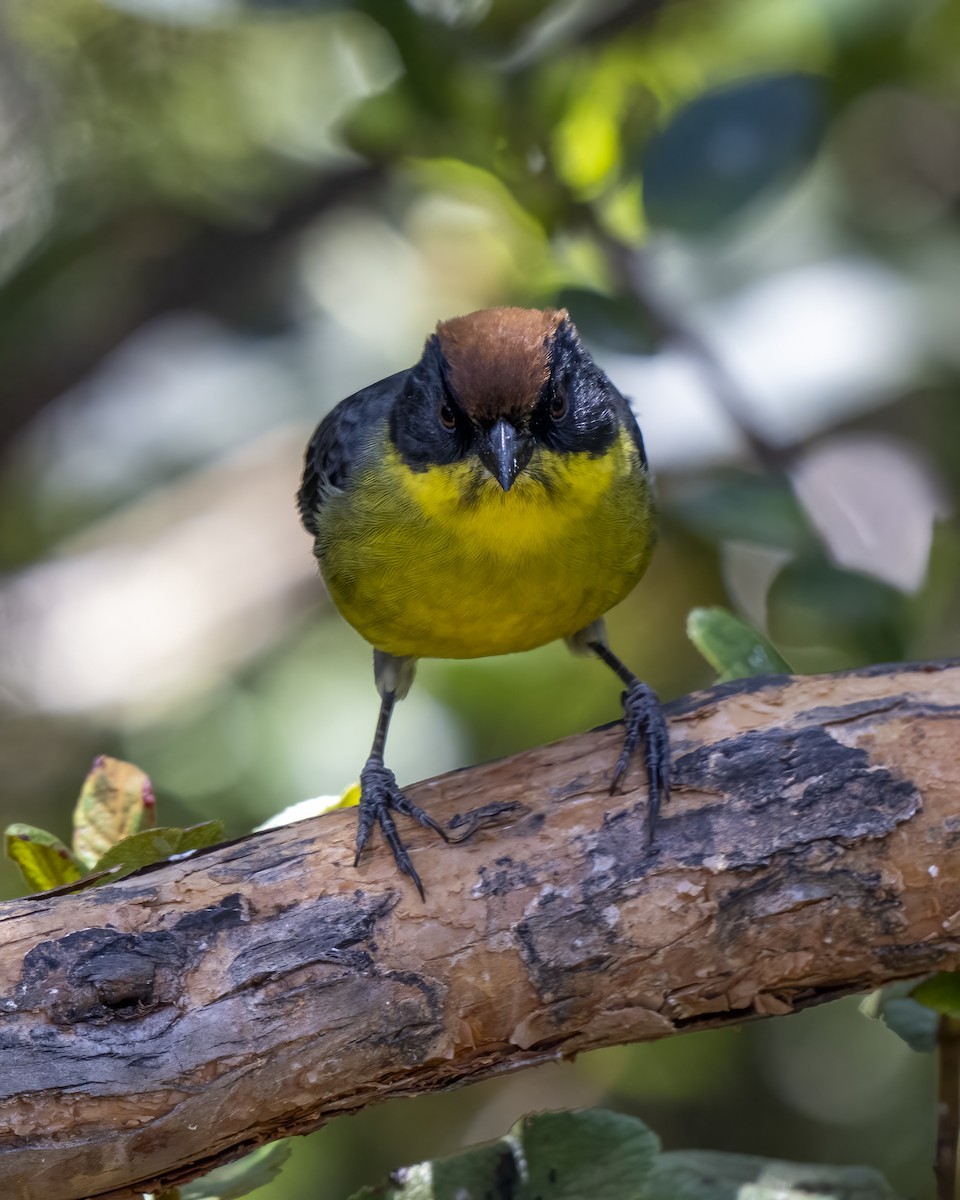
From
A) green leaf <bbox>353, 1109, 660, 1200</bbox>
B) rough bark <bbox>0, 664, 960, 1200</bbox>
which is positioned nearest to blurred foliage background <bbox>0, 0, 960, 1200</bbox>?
rough bark <bbox>0, 664, 960, 1200</bbox>

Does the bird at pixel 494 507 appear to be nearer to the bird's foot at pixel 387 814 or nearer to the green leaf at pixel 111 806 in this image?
the bird's foot at pixel 387 814

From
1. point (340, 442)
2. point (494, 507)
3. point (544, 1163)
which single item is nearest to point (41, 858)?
point (544, 1163)

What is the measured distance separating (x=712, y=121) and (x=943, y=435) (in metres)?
1.65

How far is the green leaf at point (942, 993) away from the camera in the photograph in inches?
86.2

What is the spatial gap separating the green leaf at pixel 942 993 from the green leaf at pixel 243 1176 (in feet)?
3.45

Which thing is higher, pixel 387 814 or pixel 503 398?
pixel 503 398

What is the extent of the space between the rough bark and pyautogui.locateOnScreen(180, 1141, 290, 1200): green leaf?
0.04 meters

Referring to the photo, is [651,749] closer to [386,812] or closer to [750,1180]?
[386,812]

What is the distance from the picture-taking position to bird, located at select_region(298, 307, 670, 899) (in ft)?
9.82

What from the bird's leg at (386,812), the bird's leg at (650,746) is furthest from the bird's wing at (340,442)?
the bird's leg at (650,746)

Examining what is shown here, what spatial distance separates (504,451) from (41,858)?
1.23 metres

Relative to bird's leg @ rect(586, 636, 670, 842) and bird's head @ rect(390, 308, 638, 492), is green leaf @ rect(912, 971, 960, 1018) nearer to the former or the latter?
bird's leg @ rect(586, 636, 670, 842)

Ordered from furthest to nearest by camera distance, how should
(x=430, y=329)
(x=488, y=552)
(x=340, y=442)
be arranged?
(x=430, y=329) → (x=340, y=442) → (x=488, y=552)

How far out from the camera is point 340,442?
353 centimetres
